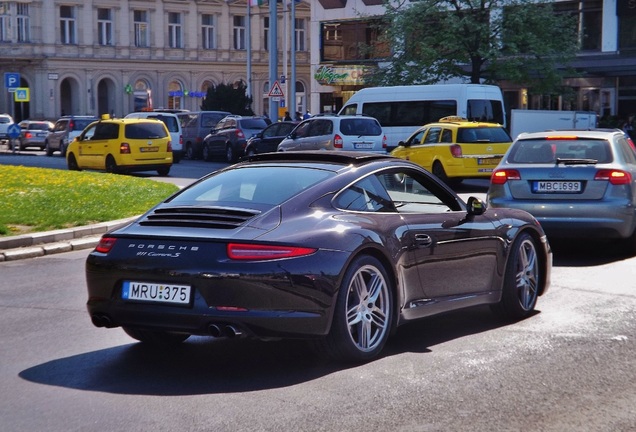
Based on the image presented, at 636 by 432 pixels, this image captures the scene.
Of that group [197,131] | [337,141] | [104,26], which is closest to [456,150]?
[337,141]

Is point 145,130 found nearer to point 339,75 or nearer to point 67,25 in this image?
point 339,75

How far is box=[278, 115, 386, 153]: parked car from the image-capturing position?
29681 mm

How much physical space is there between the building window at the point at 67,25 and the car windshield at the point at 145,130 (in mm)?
47350

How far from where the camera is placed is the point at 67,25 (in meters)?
75.7

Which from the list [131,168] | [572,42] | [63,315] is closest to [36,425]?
[63,315]

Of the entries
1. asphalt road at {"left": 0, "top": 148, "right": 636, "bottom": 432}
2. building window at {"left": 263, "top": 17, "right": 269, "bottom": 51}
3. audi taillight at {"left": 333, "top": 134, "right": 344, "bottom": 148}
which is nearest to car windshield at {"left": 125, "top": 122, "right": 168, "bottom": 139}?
audi taillight at {"left": 333, "top": 134, "right": 344, "bottom": 148}

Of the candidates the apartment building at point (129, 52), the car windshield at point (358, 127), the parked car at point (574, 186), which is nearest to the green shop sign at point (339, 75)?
the apartment building at point (129, 52)

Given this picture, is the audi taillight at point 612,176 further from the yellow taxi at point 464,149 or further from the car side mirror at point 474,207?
the yellow taxi at point 464,149

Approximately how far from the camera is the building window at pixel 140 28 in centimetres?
7862

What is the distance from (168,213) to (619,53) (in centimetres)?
4685

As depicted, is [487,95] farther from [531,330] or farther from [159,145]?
[531,330]

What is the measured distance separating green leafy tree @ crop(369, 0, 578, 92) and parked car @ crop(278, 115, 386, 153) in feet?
39.7

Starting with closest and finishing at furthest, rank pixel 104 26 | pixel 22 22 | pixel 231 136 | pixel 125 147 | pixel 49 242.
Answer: pixel 49 242, pixel 125 147, pixel 231 136, pixel 22 22, pixel 104 26

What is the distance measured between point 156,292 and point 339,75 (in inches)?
2351
